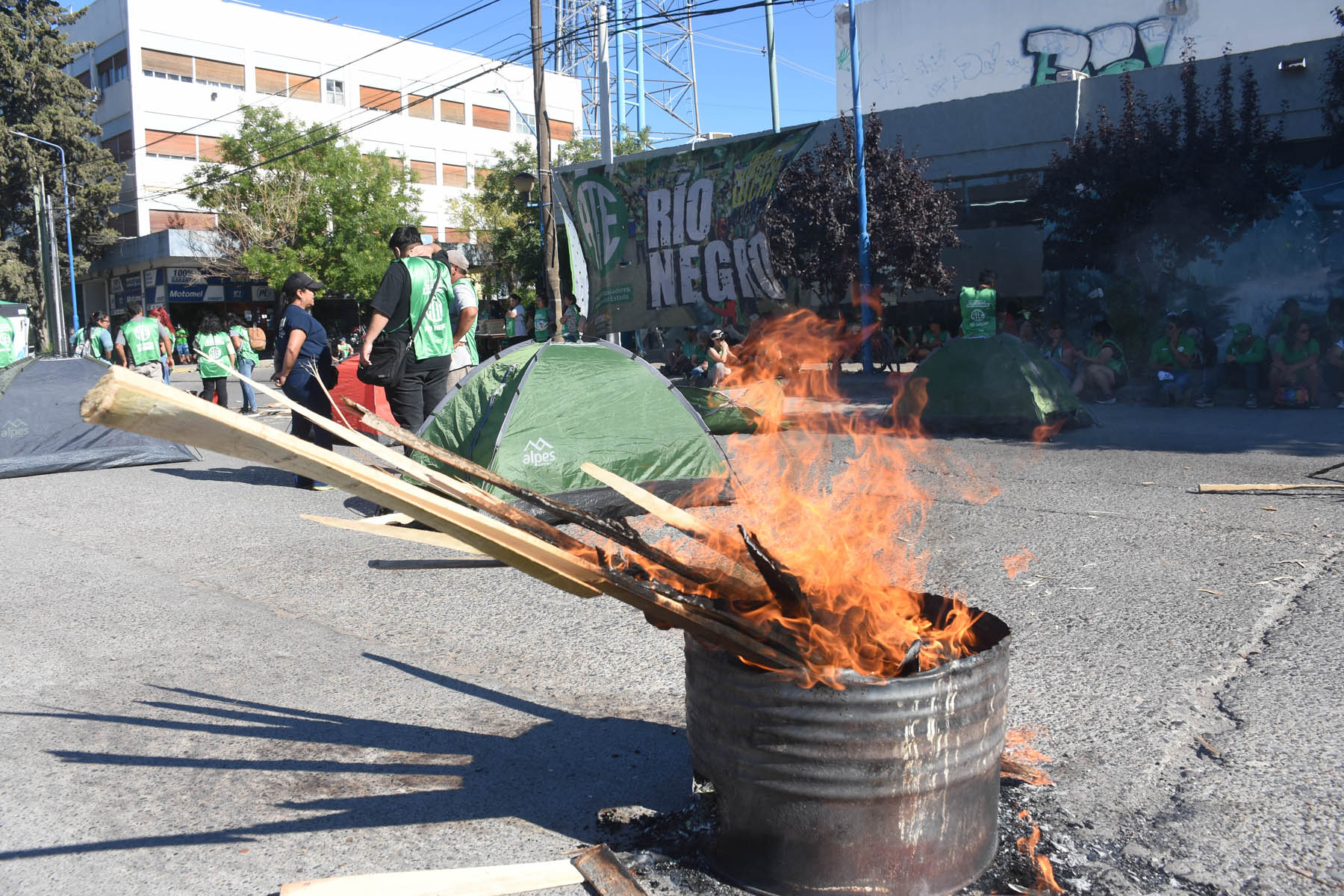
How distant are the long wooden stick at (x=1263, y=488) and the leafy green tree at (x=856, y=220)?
462 inches

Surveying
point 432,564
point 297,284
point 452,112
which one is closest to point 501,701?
point 432,564

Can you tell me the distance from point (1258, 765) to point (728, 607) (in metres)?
1.88

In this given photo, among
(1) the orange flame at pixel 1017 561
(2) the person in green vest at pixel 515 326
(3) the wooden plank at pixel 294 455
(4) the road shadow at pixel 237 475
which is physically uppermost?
(2) the person in green vest at pixel 515 326

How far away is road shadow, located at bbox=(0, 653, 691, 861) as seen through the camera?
2.89 m

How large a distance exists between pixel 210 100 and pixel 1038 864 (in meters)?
48.4

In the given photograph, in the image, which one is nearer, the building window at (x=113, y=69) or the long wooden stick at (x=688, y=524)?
the long wooden stick at (x=688, y=524)

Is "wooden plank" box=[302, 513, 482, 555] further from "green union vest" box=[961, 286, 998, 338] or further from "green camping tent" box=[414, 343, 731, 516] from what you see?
"green union vest" box=[961, 286, 998, 338]

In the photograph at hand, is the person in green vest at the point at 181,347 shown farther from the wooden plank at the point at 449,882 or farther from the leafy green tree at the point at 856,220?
the wooden plank at the point at 449,882

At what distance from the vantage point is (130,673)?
4.14 meters

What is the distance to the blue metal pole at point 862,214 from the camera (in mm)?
17234

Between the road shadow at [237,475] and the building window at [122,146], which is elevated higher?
the building window at [122,146]

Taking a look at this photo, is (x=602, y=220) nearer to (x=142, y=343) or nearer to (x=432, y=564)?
(x=142, y=343)

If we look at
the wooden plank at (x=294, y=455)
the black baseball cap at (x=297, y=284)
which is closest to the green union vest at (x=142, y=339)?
the black baseball cap at (x=297, y=284)

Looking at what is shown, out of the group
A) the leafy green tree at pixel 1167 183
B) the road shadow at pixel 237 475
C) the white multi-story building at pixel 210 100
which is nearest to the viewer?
the road shadow at pixel 237 475
